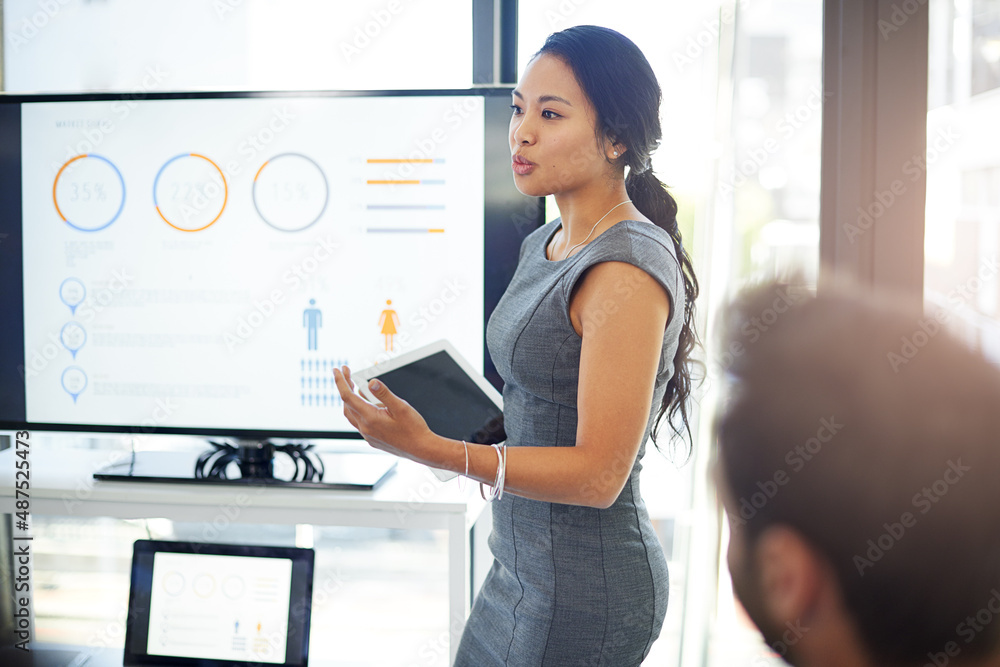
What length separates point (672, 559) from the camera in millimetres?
2016

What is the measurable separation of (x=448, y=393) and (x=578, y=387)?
31 cm

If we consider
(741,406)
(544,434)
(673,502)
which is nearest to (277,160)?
(544,434)

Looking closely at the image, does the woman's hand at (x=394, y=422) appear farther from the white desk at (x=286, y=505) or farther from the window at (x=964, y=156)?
the window at (x=964, y=156)

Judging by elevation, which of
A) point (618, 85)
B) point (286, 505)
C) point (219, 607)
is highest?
point (618, 85)

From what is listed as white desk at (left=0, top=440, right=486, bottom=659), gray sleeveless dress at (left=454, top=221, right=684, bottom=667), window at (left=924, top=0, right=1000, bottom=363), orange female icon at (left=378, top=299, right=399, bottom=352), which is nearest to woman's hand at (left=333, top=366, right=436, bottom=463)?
gray sleeveless dress at (left=454, top=221, right=684, bottom=667)

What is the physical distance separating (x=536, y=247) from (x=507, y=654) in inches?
26.6

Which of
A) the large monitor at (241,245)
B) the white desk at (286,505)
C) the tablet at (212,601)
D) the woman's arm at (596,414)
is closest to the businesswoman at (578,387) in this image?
the woman's arm at (596,414)

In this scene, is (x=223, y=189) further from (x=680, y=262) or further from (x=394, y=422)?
(x=680, y=262)

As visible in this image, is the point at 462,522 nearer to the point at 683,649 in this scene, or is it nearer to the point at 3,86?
the point at 683,649

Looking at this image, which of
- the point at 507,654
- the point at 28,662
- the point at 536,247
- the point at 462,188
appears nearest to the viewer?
the point at 507,654

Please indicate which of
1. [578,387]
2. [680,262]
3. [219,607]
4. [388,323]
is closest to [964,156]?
[680,262]

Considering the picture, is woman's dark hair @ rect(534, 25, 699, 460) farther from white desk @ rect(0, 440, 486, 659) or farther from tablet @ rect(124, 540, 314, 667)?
tablet @ rect(124, 540, 314, 667)

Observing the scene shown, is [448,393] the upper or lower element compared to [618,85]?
lower

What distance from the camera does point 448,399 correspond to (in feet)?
4.31
